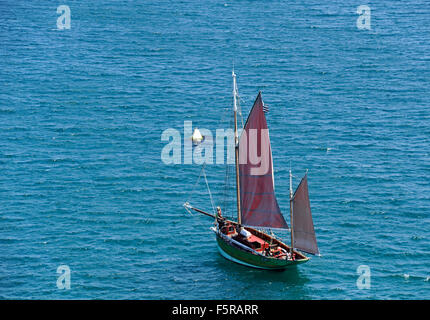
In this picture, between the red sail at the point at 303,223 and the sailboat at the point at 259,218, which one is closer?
the red sail at the point at 303,223

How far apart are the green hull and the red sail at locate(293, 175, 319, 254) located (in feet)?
7.21

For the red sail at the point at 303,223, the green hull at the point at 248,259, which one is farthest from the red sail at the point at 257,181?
the green hull at the point at 248,259

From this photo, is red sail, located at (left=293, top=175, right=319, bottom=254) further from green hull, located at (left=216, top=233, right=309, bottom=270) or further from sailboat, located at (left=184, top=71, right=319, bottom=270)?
green hull, located at (left=216, top=233, right=309, bottom=270)

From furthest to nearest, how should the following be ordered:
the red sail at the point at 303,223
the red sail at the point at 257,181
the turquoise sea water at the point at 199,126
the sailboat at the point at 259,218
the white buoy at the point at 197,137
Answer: the white buoy at the point at 197,137
the turquoise sea water at the point at 199,126
the red sail at the point at 257,181
the sailboat at the point at 259,218
the red sail at the point at 303,223

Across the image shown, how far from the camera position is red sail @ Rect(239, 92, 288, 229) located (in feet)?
342

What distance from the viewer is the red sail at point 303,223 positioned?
102500mm

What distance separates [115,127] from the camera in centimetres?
14600

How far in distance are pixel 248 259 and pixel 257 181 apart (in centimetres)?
1049

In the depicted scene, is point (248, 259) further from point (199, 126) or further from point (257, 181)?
point (199, 126)

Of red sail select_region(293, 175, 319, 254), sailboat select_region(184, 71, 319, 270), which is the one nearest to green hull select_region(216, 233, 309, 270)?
sailboat select_region(184, 71, 319, 270)

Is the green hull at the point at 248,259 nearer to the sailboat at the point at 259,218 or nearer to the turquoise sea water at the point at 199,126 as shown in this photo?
the sailboat at the point at 259,218

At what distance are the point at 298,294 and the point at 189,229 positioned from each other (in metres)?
21.8

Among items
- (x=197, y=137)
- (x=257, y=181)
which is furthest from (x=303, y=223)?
(x=197, y=137)
